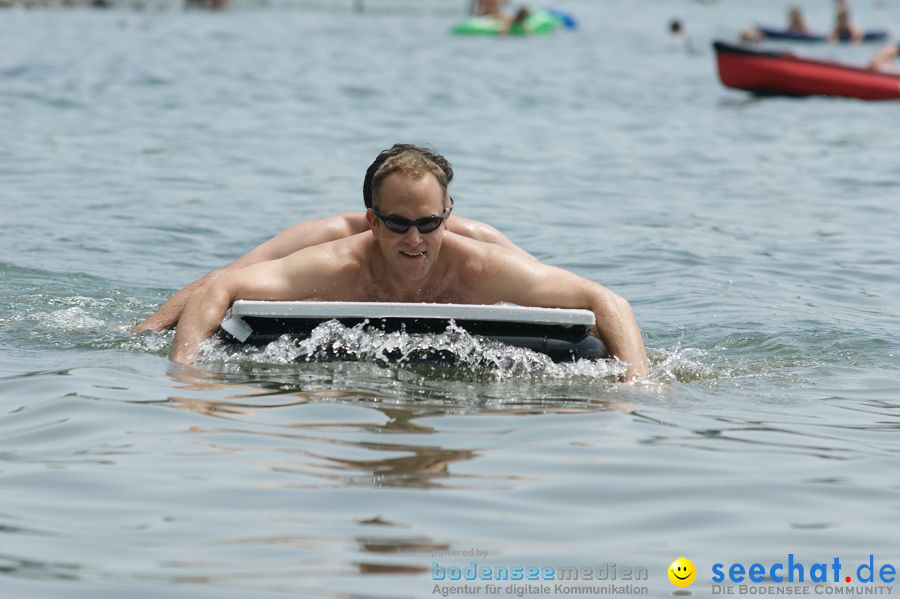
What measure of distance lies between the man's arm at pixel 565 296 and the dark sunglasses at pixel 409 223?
454 millimetres

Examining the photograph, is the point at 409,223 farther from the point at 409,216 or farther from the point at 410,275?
the point at 410,275

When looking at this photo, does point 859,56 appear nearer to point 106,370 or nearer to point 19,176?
point 19,176

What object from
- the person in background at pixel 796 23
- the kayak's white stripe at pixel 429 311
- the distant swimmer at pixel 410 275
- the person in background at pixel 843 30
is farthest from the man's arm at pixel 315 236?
the person in background at pixel 796 23

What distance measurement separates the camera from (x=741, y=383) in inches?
289

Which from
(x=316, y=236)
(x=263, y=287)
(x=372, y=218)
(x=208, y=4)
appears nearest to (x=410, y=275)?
(x=372, y=218)

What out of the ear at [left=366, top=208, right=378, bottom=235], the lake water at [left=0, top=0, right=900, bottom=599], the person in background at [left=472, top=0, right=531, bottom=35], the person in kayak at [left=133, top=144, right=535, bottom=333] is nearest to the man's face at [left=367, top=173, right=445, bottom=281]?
the ear at [left=366, top=208, right=378, bottom=235]

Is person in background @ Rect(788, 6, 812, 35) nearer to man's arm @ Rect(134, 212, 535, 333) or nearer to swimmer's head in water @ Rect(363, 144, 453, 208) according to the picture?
man's arm @ Rect(134, 212, 535, 333)

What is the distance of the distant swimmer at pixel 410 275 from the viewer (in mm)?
6758

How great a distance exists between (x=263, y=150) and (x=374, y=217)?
11554 mm

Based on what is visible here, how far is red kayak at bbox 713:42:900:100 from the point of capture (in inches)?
928

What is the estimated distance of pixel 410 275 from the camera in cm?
701

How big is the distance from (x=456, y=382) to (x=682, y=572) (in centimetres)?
258

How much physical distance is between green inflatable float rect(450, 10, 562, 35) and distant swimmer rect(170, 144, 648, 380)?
36069mm


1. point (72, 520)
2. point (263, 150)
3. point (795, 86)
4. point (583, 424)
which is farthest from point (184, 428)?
point (795, 86)
